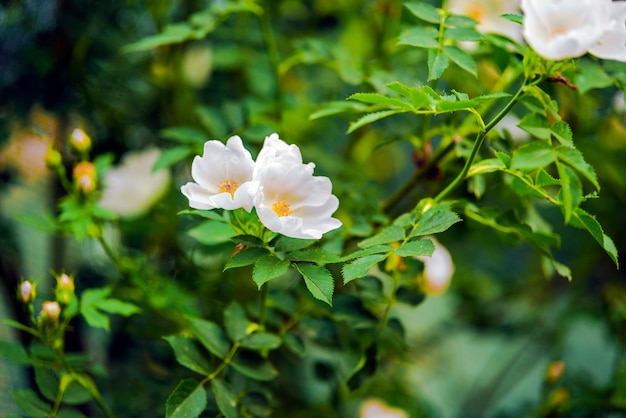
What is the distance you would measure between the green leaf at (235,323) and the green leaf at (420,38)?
0.80 feet

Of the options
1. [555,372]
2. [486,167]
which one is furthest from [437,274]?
[486,167]

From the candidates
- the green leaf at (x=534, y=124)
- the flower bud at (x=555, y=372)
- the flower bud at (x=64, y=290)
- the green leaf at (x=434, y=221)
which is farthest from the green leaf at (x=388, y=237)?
the flower bud at (x=555, y=372)

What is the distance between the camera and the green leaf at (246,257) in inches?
16.5

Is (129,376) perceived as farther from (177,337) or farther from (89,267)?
(177,337)

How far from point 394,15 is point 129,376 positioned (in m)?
0.53

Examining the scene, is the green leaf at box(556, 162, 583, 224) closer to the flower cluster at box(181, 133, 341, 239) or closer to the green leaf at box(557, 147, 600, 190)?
the green leaf at box(557, 147, 600, 190)

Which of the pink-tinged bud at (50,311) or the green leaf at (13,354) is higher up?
the pink-tinged bud at (50,311)

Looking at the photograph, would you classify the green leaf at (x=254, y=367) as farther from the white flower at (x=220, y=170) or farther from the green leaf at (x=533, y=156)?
the green leaf at (x=533, y=156)

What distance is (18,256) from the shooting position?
76cm

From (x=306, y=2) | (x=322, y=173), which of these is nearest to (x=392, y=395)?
(x=322, y=173)

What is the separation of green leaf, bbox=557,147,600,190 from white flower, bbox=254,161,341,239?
0.15 meters

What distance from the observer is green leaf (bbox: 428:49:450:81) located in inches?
18.3

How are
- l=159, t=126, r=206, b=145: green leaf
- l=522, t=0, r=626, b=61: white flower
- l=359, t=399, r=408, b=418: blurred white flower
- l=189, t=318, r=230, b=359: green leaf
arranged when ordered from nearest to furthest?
l=522, t=0, r=626, b=61: white flower, l=189, t=318, r=230, b=359: green leaf, l=159, t=126, r=206, b=145: green leaf, l=359, t=399, r=408, b=418: blurred white flower

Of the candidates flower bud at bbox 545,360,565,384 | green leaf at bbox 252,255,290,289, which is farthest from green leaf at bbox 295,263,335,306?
flower bud at bbox 545,360,565,384
